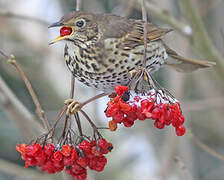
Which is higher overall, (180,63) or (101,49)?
(101,49)

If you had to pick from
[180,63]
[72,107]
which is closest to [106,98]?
[180,63]

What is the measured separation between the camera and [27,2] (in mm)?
4234

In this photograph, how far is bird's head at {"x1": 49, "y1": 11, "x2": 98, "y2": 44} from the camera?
6.70 ft

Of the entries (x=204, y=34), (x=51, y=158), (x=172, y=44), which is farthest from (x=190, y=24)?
(x=51, y=158)

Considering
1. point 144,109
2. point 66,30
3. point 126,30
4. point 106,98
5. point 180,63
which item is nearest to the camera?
point 144,109

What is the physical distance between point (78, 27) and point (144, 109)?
877 millimetres

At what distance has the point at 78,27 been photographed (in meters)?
2.15

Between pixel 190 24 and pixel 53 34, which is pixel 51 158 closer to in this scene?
pixel 190 24

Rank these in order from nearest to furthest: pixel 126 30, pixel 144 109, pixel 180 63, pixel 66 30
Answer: pixel 144 109, pixel 66 30, pixel 126 30, pixel 180 63

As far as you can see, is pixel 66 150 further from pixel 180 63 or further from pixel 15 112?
pixel 180 63

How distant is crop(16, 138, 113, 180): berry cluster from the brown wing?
84 centimetres

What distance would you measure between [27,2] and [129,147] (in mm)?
1850

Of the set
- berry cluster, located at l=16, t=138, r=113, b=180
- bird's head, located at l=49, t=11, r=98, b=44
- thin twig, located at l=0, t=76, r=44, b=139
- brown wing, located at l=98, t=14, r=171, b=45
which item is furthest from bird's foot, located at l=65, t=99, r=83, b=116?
brown wing, located at l=98, t=14, r=171, b=45

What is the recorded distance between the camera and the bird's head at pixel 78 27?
2.04 m
